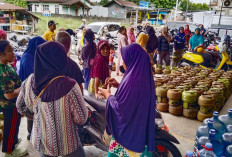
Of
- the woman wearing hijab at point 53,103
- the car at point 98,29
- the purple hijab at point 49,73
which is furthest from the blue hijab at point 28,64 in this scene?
the car at point 98,29

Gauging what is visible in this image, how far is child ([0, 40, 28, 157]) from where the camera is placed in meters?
2.90

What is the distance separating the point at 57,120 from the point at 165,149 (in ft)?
5.14

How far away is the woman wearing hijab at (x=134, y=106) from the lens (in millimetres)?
2119

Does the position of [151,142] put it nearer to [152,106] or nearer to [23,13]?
[152,106]

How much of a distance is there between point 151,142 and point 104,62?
210 cm

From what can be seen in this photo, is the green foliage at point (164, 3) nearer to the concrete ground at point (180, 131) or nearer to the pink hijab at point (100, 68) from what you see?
the concrete ground at point (180, 131)

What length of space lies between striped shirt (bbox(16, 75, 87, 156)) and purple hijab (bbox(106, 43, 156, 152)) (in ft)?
1.08

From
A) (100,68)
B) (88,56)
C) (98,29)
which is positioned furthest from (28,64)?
(98,29)

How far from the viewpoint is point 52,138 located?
219 cm

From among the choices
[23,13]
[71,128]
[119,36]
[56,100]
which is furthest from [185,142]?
[23,13]

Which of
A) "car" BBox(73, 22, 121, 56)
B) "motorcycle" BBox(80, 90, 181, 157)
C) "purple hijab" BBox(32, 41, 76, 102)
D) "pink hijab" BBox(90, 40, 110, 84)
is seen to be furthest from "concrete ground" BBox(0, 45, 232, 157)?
"car" BBox(73, 22, 121, 56)

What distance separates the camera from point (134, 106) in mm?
2123

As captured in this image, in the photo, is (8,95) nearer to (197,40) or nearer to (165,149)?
(165,149)

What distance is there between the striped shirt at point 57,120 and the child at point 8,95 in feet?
2.35
